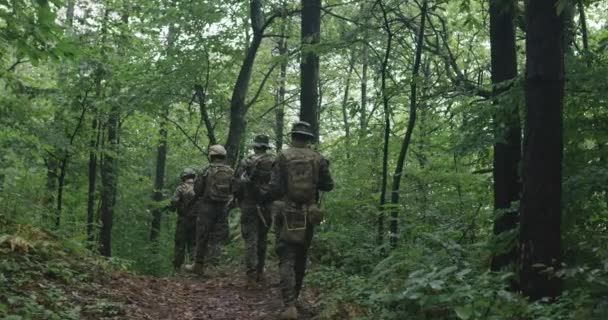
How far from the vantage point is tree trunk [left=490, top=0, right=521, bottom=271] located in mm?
6609

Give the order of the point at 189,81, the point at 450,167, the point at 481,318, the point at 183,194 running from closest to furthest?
the point at 481,318
the point at 450,167
the point at 183,194
the point at 189,81

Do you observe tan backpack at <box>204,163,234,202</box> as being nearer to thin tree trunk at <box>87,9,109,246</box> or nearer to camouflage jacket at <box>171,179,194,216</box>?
camouflage jacket at <box>171,179,194,216</box>

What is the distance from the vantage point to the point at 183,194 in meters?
13.2

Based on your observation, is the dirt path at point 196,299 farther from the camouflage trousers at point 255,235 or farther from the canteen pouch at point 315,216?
the canteen pouch at point 315,216

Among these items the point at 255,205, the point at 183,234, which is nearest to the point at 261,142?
the point at 255,205

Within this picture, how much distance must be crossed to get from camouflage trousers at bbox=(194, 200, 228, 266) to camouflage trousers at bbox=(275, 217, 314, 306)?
12.1ft

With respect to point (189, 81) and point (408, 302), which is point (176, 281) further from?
point (189, 81)

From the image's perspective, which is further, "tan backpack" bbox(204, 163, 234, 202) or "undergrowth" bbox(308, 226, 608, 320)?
"tan backpack" bbox(204, 163, 234, 202)

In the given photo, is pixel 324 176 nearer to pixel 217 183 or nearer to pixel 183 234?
pixel 217 183

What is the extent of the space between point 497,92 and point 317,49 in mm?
3811

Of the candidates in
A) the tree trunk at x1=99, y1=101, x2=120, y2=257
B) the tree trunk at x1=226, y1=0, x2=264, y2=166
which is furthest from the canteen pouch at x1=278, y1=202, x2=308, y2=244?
the tree trunk at x1=99, y1=101, x2=120, y2=257

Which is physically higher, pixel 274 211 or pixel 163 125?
pixel 163 125

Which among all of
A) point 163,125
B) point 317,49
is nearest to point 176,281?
point 317,49

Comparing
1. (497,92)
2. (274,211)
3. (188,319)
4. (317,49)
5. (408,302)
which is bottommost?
(188,319)
